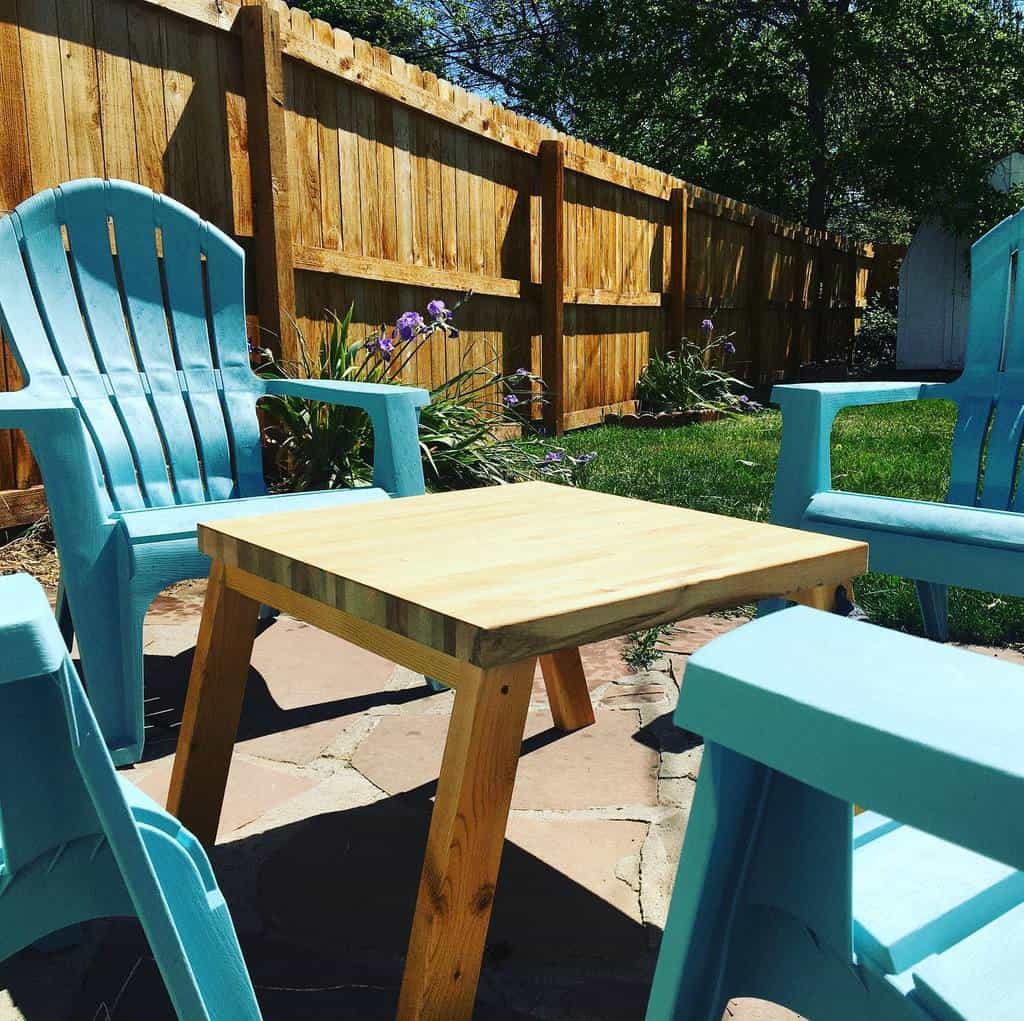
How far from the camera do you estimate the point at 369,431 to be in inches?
156

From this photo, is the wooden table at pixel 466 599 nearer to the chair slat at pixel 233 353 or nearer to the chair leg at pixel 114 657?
the chair leg at pixel 114 657

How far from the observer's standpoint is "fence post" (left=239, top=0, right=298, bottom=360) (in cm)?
385

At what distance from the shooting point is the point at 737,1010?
1275mm

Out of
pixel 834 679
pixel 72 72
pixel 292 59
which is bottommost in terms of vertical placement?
pixel 834 679

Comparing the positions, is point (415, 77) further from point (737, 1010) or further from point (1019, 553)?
point (737, 1010)

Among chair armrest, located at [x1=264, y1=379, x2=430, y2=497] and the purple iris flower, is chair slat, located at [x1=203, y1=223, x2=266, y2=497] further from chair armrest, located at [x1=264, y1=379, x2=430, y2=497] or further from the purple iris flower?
the purple iris flower

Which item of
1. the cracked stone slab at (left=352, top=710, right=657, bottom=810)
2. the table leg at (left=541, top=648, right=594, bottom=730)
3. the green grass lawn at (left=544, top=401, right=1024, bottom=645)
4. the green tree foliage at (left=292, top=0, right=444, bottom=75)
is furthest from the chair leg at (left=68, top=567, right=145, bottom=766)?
the green tree foliage at (left=292, top=0, right=444, bottom=75)

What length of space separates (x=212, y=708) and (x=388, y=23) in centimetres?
2166

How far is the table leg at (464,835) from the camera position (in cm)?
111

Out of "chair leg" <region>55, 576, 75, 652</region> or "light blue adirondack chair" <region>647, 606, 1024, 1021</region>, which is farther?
"chair leg" <region>55, 576, 75, 652</region>

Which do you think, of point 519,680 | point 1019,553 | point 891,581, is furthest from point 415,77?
point 519,680

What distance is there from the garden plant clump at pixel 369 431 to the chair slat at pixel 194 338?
0.99 metres

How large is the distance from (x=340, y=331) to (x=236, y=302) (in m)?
1.35

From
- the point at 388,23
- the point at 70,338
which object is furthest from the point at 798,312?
the point at 388,23
